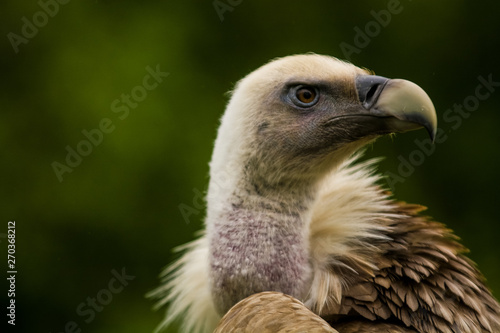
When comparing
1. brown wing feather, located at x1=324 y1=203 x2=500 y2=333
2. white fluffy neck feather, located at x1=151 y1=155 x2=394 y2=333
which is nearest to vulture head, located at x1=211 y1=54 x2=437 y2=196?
white fluffy neck feather, located at x1=151 y1=155 x2=394 y2=333

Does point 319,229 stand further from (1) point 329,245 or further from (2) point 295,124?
(2) point 295,124

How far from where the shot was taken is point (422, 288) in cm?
261

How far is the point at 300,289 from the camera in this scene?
8.95ft

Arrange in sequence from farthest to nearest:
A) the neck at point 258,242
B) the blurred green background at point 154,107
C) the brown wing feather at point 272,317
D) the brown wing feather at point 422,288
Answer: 1. the blurred green background at point 154,107
2. the neck at point 258,242
3. the brown wing feather at point 422,288
4. the brown wing feather at point 272,317

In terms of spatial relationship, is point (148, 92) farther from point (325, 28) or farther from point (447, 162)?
point (447, 162)

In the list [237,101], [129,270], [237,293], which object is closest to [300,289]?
[237,293]

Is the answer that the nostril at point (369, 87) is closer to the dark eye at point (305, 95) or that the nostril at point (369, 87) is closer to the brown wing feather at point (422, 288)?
the dark eye at point (305, 95)

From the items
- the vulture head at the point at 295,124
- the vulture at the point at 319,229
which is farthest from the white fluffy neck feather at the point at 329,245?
the vulture head at the point at 295,124

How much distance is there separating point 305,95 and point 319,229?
459mm

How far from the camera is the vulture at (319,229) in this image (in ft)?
8.46

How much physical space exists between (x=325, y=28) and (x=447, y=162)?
1162 millimetres

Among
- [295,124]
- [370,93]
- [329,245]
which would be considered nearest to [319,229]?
[329,245]

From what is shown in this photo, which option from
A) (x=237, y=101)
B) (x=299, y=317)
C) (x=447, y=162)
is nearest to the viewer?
(x=299, y=317)

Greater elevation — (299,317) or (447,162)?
(299,317)
